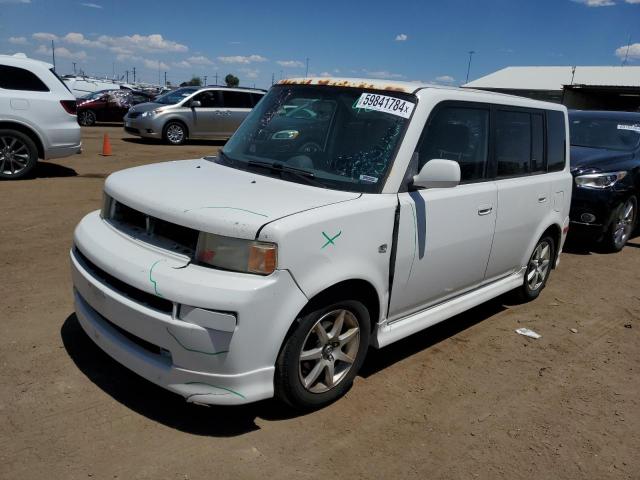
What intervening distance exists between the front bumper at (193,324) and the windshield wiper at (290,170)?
85cm

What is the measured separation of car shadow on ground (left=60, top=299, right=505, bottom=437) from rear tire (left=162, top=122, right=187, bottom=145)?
13265 millimetres

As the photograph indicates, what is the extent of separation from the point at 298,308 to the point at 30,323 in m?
2.36

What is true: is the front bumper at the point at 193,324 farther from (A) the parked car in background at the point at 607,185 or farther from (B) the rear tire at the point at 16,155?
(B) the rear tire at the point at 16,155

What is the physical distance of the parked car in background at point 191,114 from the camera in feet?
53.3

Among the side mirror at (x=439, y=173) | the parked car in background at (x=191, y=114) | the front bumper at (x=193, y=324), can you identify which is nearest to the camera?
the front bumper at (x=193, y=324)

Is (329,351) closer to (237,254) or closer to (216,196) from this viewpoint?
(237,254)

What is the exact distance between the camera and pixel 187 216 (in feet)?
9.21

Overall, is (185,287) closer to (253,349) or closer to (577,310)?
(253,349)

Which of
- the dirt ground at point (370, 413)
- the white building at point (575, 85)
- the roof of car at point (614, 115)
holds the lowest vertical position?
the dirt ground at point (370, 413)

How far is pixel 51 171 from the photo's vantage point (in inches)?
405

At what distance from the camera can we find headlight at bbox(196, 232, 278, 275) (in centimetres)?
267

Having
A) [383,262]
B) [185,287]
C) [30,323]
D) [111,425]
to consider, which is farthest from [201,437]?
[30,323]

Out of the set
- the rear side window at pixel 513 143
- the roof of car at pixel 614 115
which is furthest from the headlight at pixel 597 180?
the rear side window at pixel 513 143

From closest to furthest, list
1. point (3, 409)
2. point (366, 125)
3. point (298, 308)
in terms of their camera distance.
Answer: point (298, 308), point (3, 409), point (366, 125)
